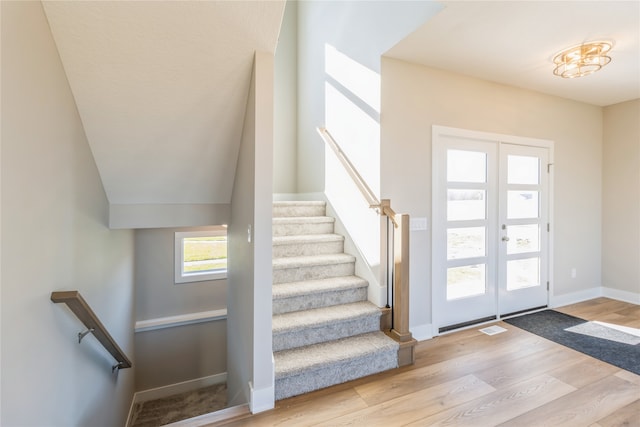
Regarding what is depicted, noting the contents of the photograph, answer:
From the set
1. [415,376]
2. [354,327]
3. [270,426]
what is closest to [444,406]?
[415,376]

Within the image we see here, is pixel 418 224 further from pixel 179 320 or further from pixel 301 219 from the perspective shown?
pixel 179 320

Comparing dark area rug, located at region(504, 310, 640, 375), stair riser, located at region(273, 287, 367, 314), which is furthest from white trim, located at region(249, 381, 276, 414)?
dark area rug, located at region(504, 310, 640, 375)

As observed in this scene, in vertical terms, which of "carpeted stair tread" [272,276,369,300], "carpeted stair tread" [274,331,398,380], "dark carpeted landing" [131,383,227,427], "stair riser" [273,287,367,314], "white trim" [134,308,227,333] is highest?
Answer: "carpeted stair tread" [272,276,369,300]

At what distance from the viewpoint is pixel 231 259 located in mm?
3146

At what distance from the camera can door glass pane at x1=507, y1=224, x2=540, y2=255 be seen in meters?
3.59

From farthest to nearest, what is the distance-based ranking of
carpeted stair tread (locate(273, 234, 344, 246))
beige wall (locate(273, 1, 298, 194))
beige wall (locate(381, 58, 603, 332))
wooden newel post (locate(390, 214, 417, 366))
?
beige wall (locate(273, 1, 298, 194))
carpeted stair tread (locate(273, 234, 344, 246))
beige wall (locate(381, 58, 603, 332))
wooden newel post (locate(390, 214, 417, 366))

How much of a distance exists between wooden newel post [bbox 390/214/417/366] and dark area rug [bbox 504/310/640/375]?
162 cm

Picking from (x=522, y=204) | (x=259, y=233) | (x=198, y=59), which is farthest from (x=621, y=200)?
(x=198, y=59)

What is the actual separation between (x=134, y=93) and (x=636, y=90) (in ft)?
17.5

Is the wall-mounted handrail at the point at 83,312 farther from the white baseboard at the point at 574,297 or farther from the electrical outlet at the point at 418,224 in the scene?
the white baseboard at the point at 574,297

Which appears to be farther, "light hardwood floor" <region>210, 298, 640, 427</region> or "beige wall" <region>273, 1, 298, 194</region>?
"beige wall" <region>273, 1, 298, 194</region>

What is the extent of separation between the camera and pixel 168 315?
438 centimetres

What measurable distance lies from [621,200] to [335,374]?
4.61 metres

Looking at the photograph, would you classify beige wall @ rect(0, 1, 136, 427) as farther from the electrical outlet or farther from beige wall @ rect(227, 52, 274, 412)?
the electrical outlet
